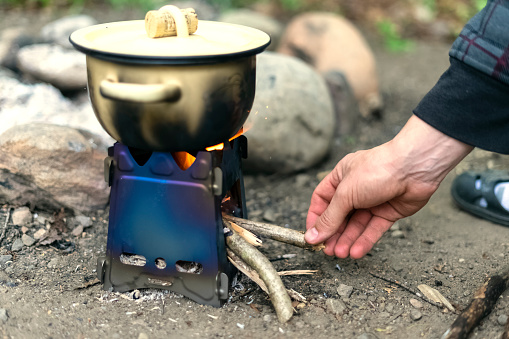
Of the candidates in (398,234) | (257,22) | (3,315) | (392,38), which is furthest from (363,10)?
(3,315)

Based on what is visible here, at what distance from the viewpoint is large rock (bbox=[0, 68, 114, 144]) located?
2771 mm

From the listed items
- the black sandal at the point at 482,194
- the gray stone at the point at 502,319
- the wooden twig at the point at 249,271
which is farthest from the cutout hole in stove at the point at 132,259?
the black sandal at the point at 482,194

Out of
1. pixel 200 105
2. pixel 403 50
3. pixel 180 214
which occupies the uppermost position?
pixel 200 105

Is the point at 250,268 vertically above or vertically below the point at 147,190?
below

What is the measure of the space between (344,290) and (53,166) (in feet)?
4.61

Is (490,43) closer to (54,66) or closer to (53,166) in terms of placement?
(53,166)

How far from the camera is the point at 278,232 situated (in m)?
1.95

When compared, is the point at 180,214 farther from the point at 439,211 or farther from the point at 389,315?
the point at 439,211

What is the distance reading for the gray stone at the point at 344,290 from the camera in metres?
1.95

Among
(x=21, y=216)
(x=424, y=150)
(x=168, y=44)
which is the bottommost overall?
(x=21, y=216)

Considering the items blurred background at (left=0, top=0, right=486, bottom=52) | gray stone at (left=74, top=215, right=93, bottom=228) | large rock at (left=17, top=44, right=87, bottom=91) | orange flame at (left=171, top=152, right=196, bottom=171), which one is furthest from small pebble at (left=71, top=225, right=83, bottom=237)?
blurred background at (left=0, top=0, right=486, bottom=52)

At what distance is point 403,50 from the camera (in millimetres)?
5340

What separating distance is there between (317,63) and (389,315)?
8.54 ft

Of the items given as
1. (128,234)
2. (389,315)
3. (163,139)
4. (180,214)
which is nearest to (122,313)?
(128,234)
